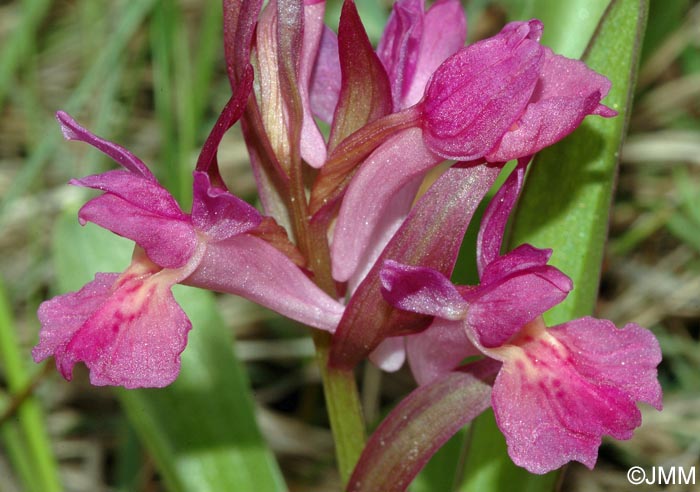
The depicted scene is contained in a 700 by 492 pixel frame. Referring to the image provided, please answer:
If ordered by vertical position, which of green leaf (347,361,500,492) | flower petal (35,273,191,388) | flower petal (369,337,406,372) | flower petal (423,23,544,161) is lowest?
Answer: green leaf (347,361,500,492)

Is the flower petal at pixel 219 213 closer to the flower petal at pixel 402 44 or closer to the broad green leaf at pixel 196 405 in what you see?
the flower petal at pixel 402 44

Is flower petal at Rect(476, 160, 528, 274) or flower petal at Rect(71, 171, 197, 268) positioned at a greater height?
flower petal at Rect(71, 171, 197, 268)

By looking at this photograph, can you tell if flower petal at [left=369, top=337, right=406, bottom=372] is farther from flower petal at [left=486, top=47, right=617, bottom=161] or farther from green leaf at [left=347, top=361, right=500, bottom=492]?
flower petal at [left=486, top=47, right=617, bottom=161]

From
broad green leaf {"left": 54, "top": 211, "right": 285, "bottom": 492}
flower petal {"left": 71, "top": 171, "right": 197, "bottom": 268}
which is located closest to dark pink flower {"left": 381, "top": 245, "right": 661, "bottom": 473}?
flower petal {"left": 71, "top": 171, "right": 197, "bottom": 268}

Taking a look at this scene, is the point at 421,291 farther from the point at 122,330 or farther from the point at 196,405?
the point at 196,405

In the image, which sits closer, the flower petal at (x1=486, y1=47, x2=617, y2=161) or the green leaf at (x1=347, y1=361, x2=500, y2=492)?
the flower petal at (x1=486, y1=47, x2=617, y2=161)

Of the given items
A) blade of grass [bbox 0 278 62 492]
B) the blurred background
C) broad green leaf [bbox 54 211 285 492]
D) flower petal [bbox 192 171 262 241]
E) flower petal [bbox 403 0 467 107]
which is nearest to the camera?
flower petal [bbox 192 171 262 241]

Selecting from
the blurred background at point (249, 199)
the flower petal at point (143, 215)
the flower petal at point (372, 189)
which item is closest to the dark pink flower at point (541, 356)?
the flower petal at point (372, 189)

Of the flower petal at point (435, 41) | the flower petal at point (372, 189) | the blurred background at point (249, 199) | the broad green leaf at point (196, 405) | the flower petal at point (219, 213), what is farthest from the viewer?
the blurred background at point (249, 199)
